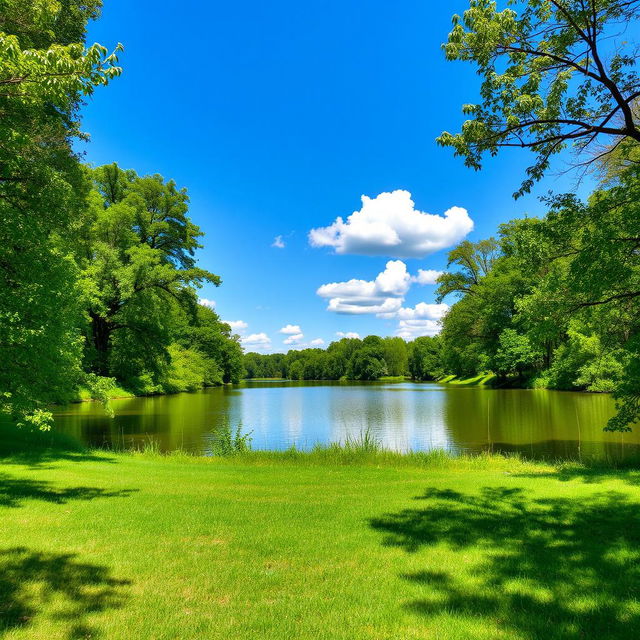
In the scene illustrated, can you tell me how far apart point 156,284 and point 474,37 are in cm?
2658

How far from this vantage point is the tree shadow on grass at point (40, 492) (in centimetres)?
707

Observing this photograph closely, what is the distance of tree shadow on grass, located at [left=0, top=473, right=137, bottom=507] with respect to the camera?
7074mm

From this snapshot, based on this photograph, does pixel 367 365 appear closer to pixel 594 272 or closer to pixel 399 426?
pixel 399 426

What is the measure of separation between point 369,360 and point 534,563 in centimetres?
12263

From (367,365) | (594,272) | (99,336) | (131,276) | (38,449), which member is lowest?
(38,449)

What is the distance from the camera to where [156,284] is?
29766 mm

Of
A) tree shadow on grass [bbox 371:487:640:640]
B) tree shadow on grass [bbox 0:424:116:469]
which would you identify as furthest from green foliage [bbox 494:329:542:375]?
tree shadow on grass [bbox 0:424:116:469]

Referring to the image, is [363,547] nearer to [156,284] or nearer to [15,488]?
[15,488]

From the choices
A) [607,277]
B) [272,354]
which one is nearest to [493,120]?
[607,277]

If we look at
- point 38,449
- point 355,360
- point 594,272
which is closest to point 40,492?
point 38,449

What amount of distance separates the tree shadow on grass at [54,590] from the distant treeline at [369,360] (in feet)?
333

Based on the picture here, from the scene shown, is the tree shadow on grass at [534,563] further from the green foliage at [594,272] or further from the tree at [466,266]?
the tree at [466,266]

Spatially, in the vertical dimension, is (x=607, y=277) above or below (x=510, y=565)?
above

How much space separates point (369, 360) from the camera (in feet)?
415
